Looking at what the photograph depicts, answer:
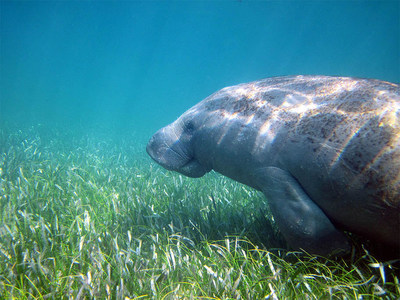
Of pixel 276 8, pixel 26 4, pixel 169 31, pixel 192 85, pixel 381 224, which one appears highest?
pixel 192 85

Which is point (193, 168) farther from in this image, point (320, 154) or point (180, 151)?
point (320, 154)

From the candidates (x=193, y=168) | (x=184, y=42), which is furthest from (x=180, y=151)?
(x=184, y=42)

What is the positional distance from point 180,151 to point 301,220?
1651 millimetres

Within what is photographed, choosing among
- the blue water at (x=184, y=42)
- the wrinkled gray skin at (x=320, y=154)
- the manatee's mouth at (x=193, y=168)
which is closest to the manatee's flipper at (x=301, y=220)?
the wrinkled gray skin at (x=320, y=154)

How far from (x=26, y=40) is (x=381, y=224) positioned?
10403 centimetres

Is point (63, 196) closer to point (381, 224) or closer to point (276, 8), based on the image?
point (381, 224)

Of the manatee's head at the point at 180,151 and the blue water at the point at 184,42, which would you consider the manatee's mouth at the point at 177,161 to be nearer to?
the manatee's head at the point at 180,151

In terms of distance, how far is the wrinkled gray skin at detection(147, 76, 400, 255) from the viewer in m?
1.84

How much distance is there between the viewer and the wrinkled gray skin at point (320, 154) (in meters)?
1.84

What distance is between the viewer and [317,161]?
2.04 m

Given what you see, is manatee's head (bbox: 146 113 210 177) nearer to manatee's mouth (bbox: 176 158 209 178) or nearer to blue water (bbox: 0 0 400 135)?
manatee's mouth (bbox: 176 158 209 178)

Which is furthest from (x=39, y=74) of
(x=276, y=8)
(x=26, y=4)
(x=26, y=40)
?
(x=276, y=8)

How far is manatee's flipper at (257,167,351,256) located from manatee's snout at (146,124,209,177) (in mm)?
1172

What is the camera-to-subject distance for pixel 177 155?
3.11m
